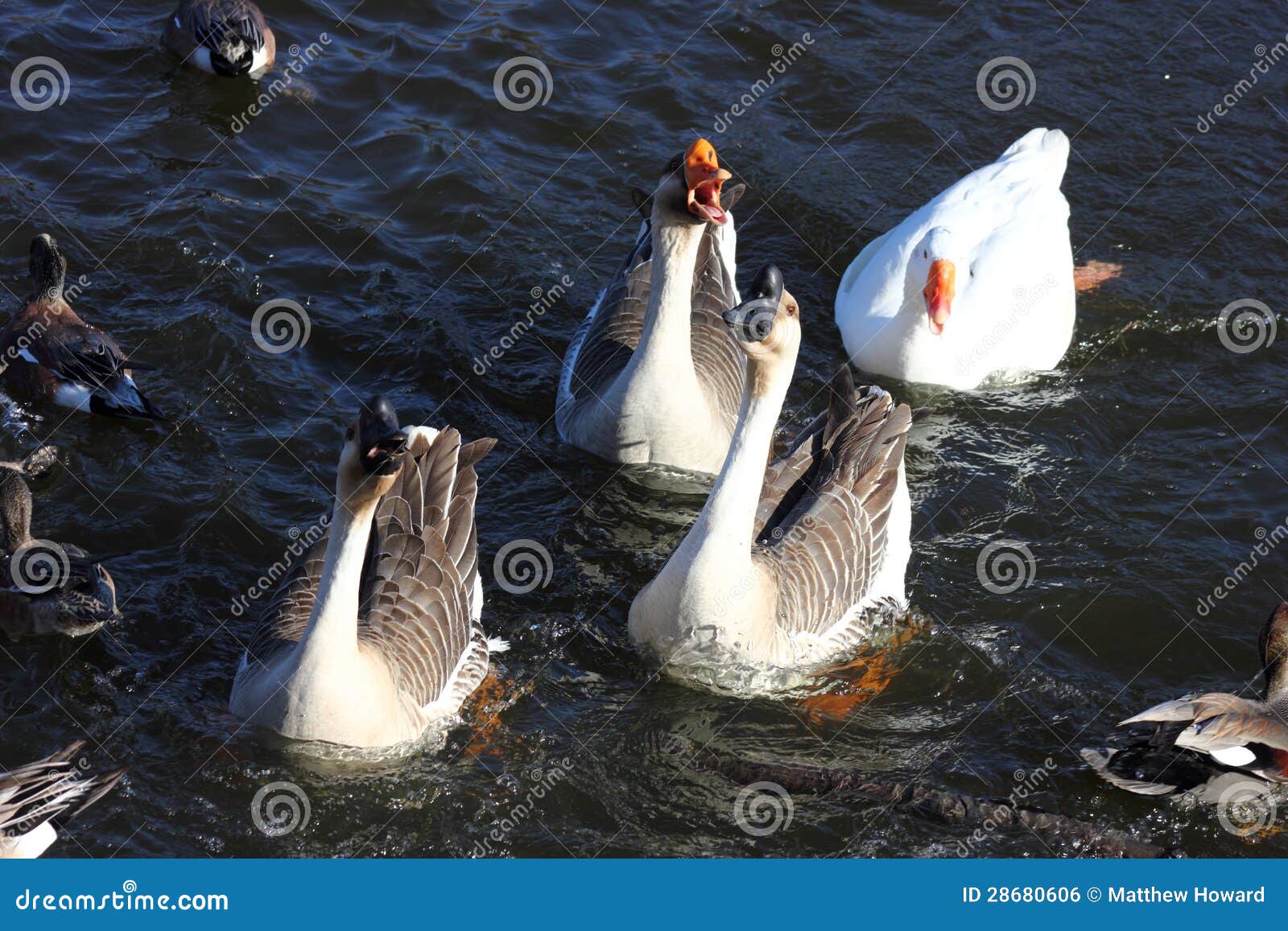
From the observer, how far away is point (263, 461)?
8977 millimetres

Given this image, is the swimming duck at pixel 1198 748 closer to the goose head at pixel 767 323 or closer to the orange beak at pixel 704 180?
the goose head at pixel 767 323

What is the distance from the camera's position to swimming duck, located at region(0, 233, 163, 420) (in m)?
8.88

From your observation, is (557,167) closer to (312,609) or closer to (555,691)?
(555,691)

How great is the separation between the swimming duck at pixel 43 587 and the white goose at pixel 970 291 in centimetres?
527

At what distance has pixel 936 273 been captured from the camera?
31.3 ft

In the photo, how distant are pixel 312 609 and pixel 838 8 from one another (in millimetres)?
9214

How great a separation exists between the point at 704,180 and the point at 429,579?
2.70 meters

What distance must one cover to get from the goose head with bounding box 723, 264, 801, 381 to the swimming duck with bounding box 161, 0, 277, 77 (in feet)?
21.3

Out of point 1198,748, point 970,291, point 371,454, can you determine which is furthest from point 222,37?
point 1198,748

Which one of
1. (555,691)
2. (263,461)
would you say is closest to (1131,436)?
(555,691)

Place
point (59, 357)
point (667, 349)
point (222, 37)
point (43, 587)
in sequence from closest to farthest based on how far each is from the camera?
point (43, 587) → point (667, 349) → point (59, 357) → point (222, 37)

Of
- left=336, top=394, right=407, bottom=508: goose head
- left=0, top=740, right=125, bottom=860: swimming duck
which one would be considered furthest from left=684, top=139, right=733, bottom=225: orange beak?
left=0, top=740, right=125, bottom=860: swimming duck

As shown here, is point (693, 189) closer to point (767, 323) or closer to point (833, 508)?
point (767, 323)

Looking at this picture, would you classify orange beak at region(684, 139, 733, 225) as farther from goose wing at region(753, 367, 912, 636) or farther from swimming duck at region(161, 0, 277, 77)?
swimming duck at region(161, 0, 277, 77)
